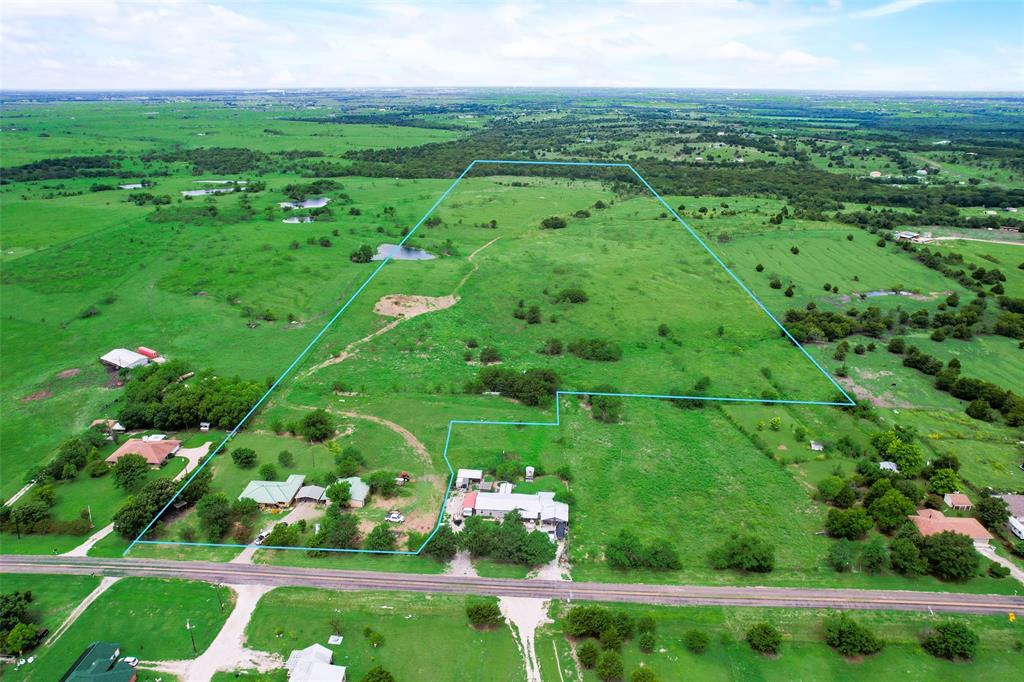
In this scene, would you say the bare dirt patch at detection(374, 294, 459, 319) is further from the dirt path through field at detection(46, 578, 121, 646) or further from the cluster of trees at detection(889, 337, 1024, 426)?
the cluster of trees at detection(889, 337, 1024, 426)

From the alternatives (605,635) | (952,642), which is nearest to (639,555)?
(605,635)

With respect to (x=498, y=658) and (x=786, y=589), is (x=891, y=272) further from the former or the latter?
(x=498, y=658)

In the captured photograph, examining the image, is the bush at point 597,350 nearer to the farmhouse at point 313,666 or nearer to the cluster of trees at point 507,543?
the cluster of trees at point 507,543

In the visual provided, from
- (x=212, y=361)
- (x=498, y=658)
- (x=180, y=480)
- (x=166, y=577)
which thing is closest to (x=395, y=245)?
(x=212, y=361)

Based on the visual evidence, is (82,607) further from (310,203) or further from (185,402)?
(310,203)

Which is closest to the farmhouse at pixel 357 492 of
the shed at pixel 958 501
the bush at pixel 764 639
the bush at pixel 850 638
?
the bush at pixel 764 639

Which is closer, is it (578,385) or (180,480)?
(180,480)
